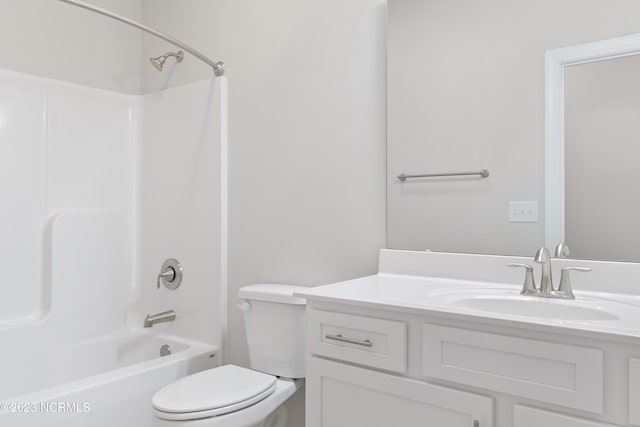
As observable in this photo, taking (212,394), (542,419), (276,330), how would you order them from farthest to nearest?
(276,330) → (212,394) → (542,419)

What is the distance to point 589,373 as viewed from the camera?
3.07ft

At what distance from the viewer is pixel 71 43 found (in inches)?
95.0

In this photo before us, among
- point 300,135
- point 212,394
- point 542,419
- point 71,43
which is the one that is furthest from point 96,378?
point 71,43

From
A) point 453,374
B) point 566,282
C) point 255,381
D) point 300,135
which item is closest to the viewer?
point 453,374

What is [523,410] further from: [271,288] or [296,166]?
[296,166]

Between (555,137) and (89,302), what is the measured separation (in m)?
2.24

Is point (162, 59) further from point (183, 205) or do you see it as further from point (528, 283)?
point (528, 283)

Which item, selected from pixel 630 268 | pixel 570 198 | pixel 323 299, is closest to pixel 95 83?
pixel 323 299

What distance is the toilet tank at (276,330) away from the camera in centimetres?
177

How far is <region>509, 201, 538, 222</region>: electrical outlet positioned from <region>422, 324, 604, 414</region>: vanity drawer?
57 centimetres

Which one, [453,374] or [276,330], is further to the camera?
[276,330]

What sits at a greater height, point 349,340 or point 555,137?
point 555,137

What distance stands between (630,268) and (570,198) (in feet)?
0.85

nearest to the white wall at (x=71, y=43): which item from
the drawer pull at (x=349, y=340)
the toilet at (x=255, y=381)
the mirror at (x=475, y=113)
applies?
the toilet at (x=255, y=381)
